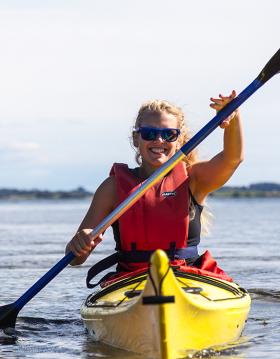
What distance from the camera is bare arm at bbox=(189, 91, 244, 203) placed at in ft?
20.7

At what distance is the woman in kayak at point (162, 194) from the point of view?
20.9ft

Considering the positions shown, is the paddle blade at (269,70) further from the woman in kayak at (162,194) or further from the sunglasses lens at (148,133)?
the sunglasses lens at (148,133)

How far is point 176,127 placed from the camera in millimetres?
6582

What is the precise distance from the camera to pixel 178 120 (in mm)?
6609

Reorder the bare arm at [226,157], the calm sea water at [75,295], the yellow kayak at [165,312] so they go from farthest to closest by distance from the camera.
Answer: the calm sea water at [75,295]
the bare arm at [226,157]
the yellow kayak at [165,312]

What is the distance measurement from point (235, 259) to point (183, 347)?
7829mm

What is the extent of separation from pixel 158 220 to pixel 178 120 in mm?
779

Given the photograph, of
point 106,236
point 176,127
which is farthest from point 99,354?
point 106,236

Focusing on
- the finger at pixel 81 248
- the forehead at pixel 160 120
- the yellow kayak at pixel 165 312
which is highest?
the forehead at pixel 160 120

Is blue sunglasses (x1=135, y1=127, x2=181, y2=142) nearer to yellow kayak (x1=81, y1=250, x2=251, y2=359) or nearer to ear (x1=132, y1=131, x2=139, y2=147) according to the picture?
ear (x1=132, y1=131, x2=139, y2=147)

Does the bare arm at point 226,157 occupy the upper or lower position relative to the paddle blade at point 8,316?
upper

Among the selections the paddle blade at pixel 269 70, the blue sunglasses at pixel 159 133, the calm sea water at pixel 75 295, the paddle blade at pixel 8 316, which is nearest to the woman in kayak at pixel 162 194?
the blue sunglasses at pixel 159 133

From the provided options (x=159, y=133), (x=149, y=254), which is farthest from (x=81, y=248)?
(x=159, y=133)

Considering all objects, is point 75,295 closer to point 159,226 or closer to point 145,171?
point 145,171
